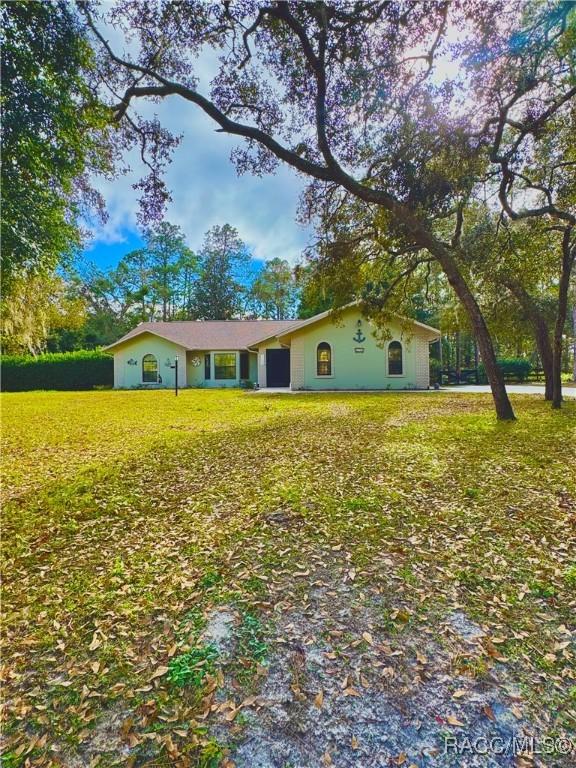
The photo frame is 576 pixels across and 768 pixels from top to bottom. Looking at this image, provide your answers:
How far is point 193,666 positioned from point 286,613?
600 mm

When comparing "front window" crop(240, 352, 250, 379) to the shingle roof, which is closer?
the shingle roof

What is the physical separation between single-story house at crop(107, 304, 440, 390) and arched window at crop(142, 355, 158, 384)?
0.19 feet

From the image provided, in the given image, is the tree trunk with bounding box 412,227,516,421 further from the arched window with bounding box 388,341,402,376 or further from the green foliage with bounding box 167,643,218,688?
the arched window with bounding box 388,341,402,376

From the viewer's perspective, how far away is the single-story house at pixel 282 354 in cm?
1842

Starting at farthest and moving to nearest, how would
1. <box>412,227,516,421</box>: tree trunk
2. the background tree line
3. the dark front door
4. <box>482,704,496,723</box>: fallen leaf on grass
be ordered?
the background tree line, the dark front door, <box>412,227,516,421</box>: tree trunk, <box>482,704,496,723</box>: fallen leaf on grass

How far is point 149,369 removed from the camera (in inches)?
941

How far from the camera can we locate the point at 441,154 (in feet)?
26.1

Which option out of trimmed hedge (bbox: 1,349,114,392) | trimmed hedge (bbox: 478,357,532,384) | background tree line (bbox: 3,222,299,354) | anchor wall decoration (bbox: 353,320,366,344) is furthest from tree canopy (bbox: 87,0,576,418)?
background tree line (bbox: 3,222,299,354)

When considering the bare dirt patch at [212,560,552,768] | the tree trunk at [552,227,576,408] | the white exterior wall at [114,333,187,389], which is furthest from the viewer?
the white exterior wall at [114,333,187,389]

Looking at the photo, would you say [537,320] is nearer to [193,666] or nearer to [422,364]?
[422,364]

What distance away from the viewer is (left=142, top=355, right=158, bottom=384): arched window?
23828 mm

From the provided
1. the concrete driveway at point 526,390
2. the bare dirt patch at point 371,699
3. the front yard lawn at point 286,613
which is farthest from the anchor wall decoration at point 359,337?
the bare dirt patch at point 371,699

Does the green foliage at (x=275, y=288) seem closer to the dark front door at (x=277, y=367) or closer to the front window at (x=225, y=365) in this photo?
the front window at (x=225, y=365)

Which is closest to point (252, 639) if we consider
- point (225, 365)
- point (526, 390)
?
point (526, 390)
